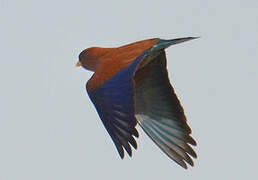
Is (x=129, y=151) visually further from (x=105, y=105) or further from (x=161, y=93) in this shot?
(x=161, y=93)

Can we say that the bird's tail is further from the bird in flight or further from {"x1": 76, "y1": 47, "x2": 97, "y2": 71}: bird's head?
{"x1": 76, "y1": 47, "x2": 97, "y2": 71}: bird's head

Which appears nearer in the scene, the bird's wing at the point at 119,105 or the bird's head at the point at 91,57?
the bird's wing at the point at 119,105

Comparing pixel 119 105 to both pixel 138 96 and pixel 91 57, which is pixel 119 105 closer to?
pixel 91 57

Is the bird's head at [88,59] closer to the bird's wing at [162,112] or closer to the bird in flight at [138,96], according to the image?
the bird in flight at [138,96]

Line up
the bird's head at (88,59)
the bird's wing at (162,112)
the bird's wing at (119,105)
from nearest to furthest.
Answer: the bird's wing at (119,105) < the bird's wing at (162,112) < the bird's head at (88,59)

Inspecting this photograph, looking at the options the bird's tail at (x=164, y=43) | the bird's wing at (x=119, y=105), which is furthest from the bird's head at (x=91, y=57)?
the bird's wing at (x=119, y=105)

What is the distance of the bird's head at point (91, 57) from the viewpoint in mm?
17156

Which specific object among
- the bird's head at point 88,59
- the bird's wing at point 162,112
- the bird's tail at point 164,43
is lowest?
the bird's wing at point 162,112

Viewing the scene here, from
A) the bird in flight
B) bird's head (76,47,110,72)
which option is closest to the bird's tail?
the bird in flight

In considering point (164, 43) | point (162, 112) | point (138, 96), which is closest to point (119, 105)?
point (164, 43)

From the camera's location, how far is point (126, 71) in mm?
16156

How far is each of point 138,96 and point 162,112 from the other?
1.45 feet

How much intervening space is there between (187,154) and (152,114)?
86 cm

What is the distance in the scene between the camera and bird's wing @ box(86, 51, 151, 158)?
15.6 m
